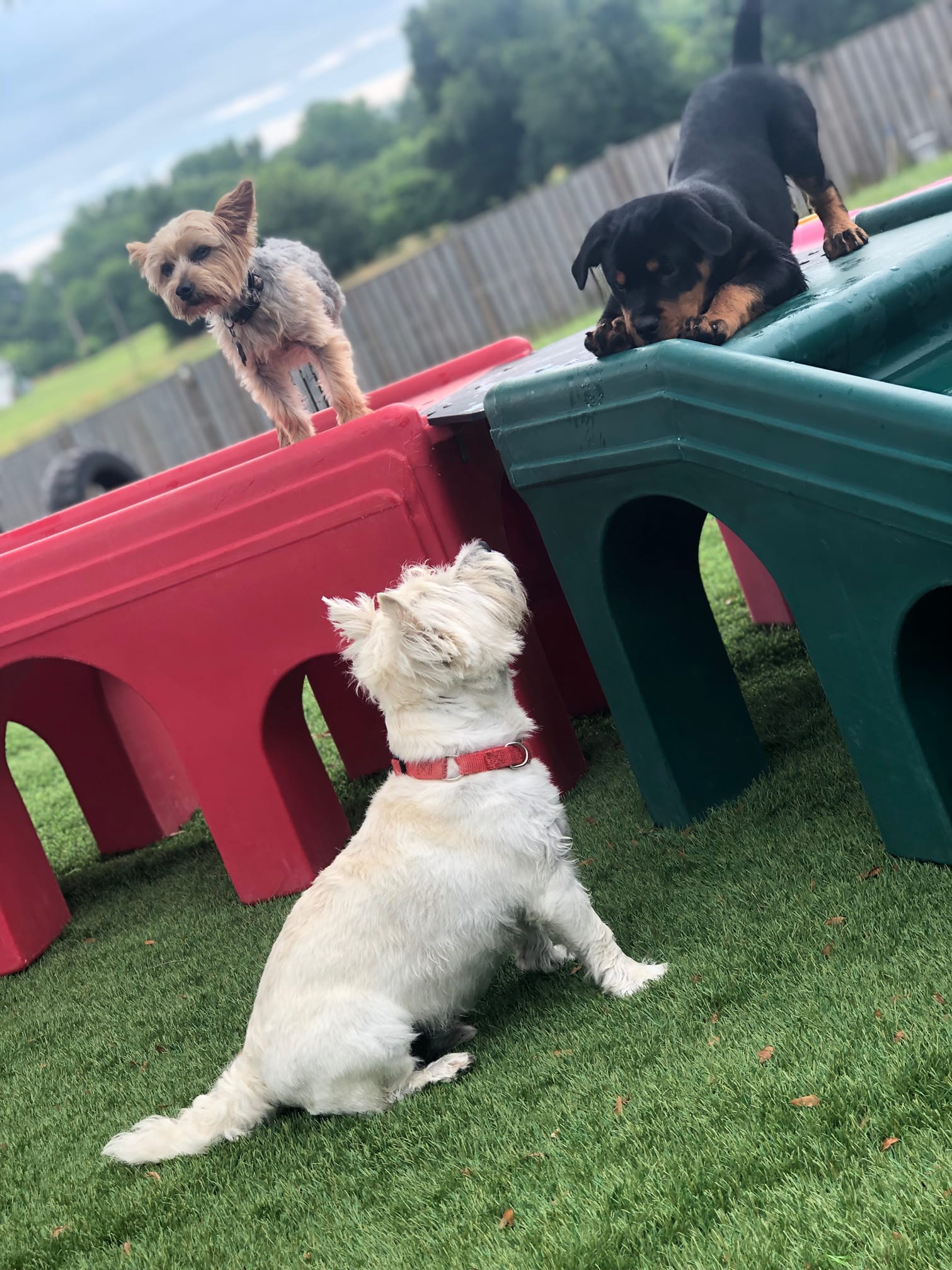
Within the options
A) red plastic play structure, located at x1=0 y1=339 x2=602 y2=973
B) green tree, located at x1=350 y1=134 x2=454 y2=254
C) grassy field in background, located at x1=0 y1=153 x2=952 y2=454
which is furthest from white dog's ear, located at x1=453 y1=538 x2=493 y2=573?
green tree, located at x1=350 y1=134 x2=454 y2=254

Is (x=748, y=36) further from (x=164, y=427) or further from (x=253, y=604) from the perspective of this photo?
(x=164, y=427)

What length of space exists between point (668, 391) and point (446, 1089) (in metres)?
2.02

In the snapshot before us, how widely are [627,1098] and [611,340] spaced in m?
2.15

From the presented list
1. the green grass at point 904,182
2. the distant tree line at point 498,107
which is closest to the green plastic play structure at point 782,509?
the green grass at point 904,182

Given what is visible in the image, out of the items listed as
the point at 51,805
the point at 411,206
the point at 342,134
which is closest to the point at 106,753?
the point at 51,805

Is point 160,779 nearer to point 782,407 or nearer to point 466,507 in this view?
point 466,507

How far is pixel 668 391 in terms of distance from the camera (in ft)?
11.2

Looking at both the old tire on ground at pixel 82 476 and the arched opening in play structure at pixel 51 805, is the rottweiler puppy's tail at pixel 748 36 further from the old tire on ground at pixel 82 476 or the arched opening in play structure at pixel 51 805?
the old tire on ground at pixel 82 476

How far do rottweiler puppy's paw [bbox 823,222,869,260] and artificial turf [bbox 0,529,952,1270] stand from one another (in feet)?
5.74

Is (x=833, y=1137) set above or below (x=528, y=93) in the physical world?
below

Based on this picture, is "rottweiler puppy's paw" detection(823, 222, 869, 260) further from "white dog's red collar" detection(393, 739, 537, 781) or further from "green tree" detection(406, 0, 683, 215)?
"green tree" detection(406, 0, 683, 215)

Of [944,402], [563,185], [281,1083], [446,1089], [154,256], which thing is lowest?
[446,1089]

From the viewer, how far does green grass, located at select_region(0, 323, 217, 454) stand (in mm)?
39656

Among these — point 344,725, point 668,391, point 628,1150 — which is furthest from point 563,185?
point 628,1150
